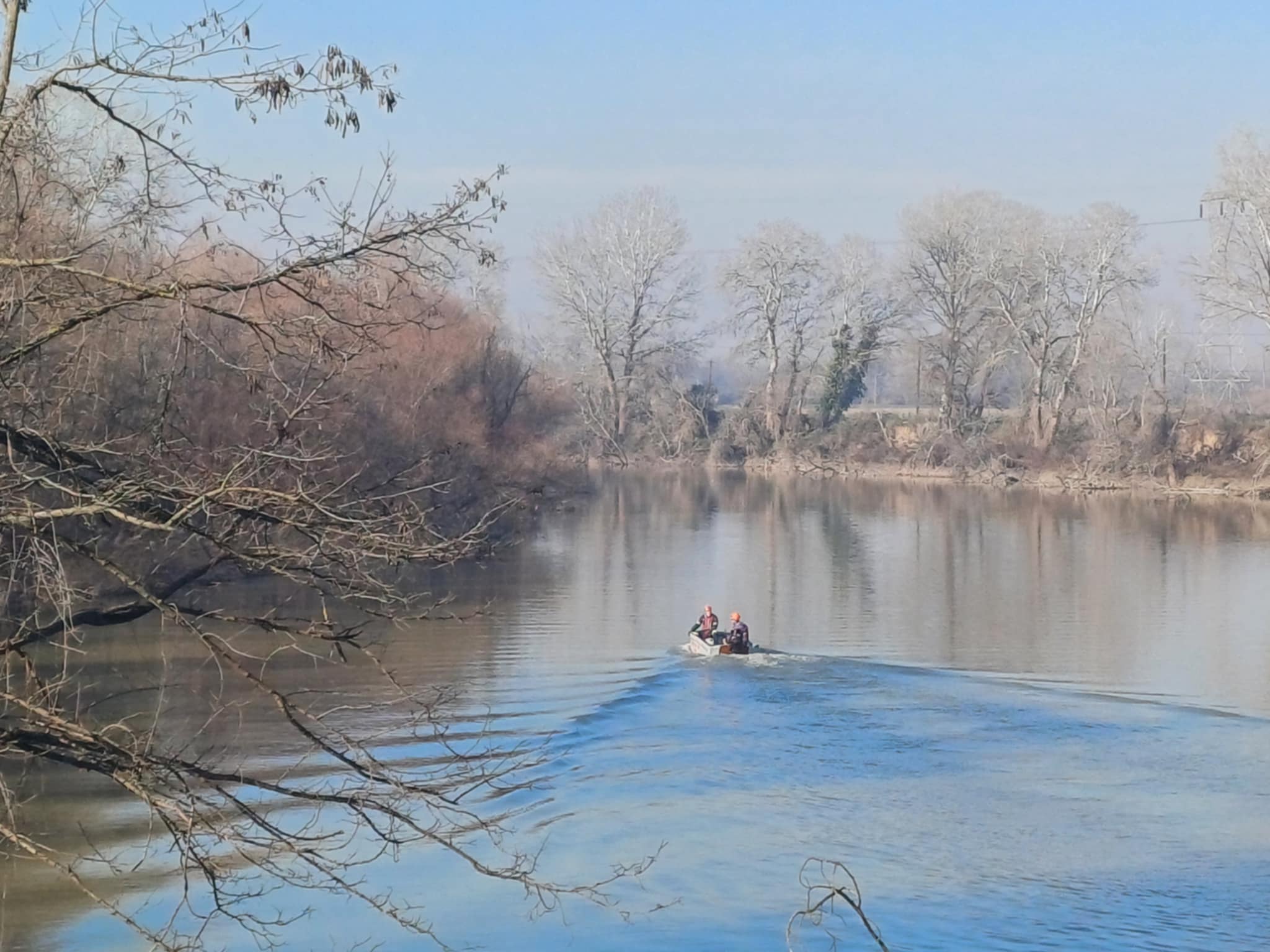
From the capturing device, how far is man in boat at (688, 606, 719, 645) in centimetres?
2483

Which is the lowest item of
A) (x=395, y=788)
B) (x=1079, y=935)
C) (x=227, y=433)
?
(x=1079, y=935)

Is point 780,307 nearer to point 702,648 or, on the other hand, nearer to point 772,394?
point 772,394

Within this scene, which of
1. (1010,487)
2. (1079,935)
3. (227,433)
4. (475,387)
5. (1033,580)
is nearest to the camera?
(1079,935)

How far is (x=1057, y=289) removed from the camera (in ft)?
227

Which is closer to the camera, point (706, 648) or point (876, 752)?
point (876, 752)

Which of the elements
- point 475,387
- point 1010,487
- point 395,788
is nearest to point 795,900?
point 395,788

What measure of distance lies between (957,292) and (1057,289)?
4904mm

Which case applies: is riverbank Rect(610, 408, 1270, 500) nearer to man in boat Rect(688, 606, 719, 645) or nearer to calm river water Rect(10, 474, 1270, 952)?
calm river water Rect(10, 474, 1270, 952)

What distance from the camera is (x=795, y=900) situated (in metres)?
13.8

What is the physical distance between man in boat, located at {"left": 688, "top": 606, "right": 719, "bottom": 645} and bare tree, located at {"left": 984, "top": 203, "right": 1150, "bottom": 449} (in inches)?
1786

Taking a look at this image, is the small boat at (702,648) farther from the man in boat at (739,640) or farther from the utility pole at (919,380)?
the utility pole at (919,380)

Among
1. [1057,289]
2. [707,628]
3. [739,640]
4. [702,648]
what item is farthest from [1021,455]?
[739,640]

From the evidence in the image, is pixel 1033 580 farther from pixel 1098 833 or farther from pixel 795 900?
pixel 795 900

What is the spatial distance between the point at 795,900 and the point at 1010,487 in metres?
53.2
